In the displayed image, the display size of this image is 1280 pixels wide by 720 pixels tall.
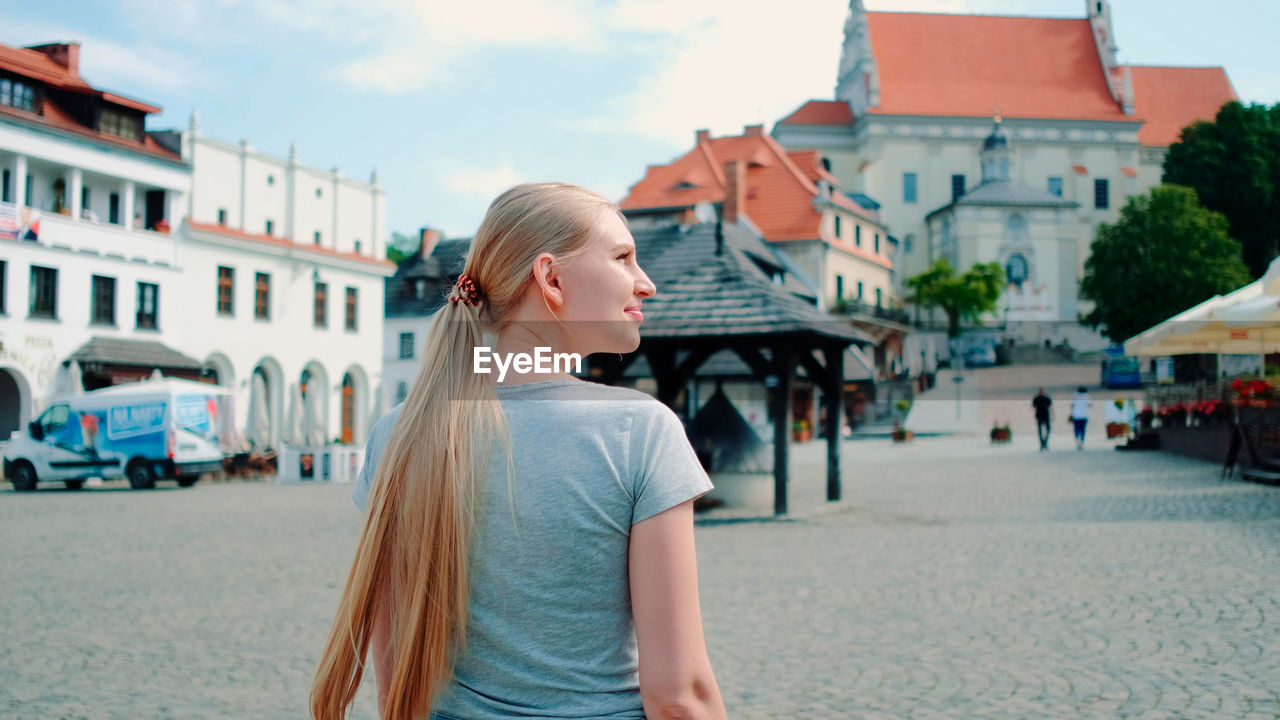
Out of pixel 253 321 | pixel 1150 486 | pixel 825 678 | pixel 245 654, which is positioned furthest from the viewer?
pixel 253 321

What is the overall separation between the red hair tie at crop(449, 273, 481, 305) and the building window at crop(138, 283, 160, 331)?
1442 inches

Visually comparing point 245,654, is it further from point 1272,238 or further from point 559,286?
point 1272,238

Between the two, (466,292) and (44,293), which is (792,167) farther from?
(466,292)

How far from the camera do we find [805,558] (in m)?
11.1

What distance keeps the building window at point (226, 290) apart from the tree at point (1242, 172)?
57.5 meters

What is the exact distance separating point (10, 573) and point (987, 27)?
100763mm

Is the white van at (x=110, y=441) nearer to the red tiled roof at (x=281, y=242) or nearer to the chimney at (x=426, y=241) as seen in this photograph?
the red tiled roof at (x=281, y=242)

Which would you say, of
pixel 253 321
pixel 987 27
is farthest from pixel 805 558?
pixel 987 27

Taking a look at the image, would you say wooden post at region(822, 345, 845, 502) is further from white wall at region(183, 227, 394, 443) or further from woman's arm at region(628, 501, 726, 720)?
white wall at region(183, 227, 394, 443)

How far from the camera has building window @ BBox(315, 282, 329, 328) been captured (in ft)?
141

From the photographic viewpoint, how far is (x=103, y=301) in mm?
34281

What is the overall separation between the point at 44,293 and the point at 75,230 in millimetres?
2267

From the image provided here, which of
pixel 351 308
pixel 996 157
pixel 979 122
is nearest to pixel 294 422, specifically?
pixel 351 308

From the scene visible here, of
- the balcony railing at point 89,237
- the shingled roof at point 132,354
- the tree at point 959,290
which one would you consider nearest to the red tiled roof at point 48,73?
the balcony railing at point 89,237
